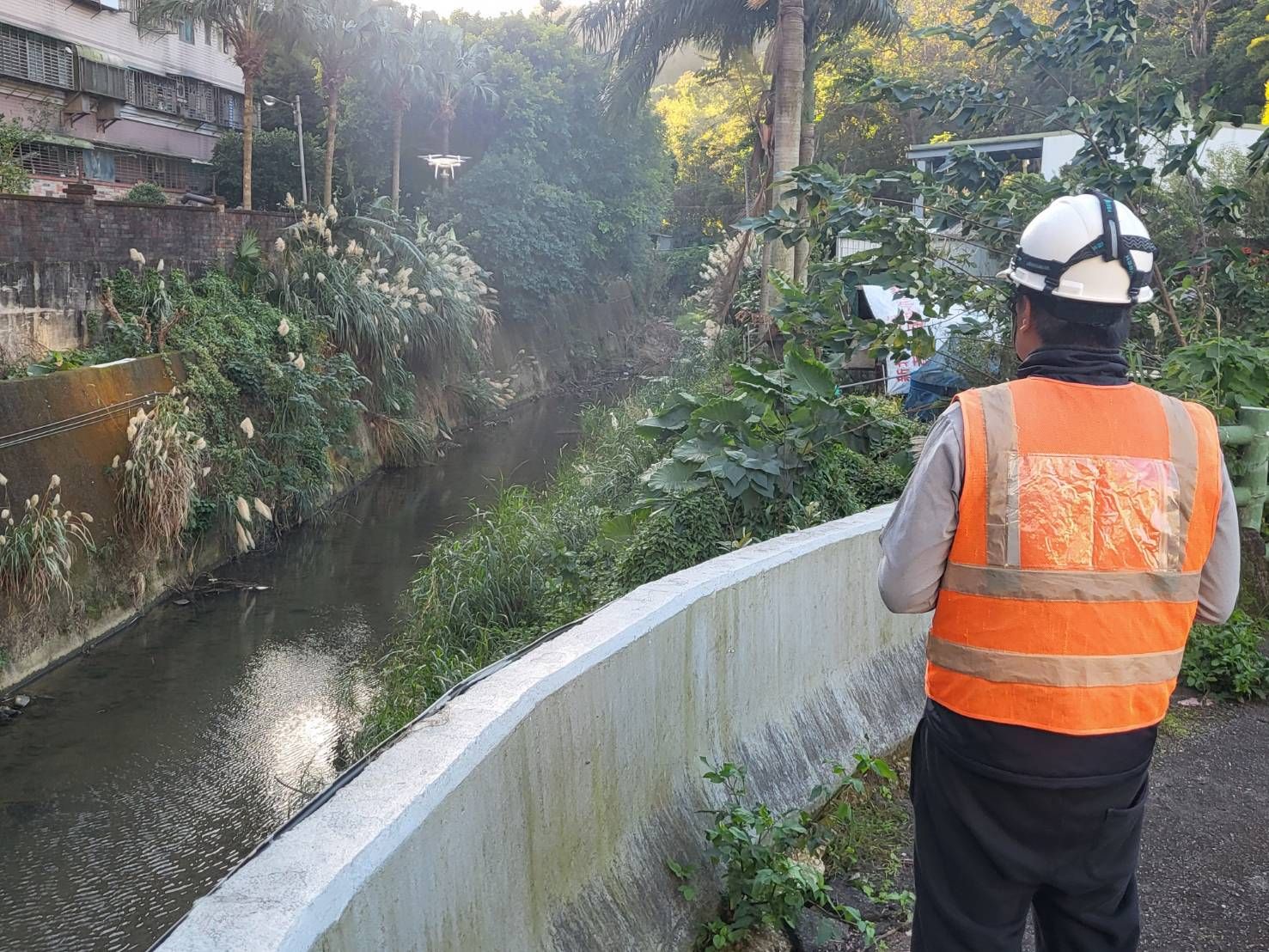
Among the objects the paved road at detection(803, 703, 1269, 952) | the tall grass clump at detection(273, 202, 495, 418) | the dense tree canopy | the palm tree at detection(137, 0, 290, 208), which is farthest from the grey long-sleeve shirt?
the dense tree canopy

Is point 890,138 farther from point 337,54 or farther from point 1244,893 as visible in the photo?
point 1244,893

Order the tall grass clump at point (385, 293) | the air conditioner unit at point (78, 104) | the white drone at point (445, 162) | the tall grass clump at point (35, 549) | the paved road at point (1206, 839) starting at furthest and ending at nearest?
the air conditioner unit at point (78, 104), the white drone at point (445, 162), the tall grass clump at point (385, 293), the tall grass clump at point (35, 549), the paved road at point (1206, 839)

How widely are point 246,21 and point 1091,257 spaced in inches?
936

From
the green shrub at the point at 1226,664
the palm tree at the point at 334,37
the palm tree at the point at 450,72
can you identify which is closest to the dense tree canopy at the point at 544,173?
the palm tree at the point at 450,72

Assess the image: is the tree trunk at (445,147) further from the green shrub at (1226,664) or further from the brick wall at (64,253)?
the green shrub at (1226,664)

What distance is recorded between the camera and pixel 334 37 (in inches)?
1021

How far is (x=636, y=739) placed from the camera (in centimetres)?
Result: 372

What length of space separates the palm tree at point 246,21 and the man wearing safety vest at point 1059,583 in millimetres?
22780

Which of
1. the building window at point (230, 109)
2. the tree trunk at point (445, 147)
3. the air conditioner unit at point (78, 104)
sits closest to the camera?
the tree trunk at point (445, 147)

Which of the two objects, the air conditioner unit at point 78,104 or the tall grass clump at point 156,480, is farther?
the air conditioner unit at point 78,104

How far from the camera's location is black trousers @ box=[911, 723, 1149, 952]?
2533 mm

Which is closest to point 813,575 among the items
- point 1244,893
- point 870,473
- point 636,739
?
point 636,739

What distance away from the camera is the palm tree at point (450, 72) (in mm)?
30516

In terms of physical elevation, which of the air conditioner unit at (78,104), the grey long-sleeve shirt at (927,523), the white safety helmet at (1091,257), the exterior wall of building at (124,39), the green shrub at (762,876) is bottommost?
the green shrub at (762,876)
